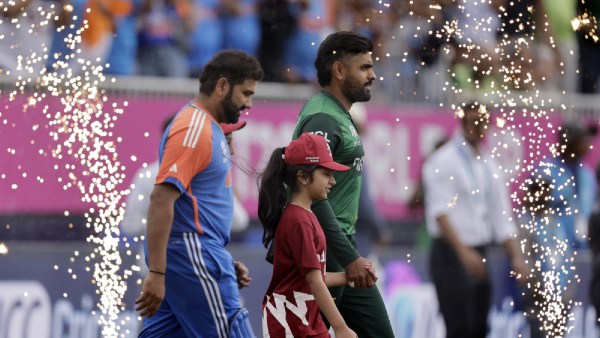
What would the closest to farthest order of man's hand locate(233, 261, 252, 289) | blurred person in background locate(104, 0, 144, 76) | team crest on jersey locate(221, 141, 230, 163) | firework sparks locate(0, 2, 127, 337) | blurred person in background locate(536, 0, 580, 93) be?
team crest on jersey locate(221, 141, 230, 163)
man's hand locate(233, 261, 252, 289)
firework sparks locate(0, 2, 127, 337)
blurred person in background locate(104, 0, 144, 76)
blurred person in background locate(536, 0, 580, 93)

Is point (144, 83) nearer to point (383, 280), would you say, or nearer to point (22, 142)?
point (22, 142)

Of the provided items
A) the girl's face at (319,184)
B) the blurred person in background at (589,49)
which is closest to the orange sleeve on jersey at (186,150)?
the girl's face at (319,184)

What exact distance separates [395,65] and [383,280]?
1271 mm

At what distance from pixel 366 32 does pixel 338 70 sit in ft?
9.95

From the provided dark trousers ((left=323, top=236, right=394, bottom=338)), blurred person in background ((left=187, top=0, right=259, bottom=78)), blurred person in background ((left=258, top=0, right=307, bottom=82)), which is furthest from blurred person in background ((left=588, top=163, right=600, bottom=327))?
dark trousers ((left=323, top=236, right=394, bottom=338))

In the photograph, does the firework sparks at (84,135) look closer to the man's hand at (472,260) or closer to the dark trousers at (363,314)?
the man's hand at (472,260)

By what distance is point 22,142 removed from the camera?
7.21m

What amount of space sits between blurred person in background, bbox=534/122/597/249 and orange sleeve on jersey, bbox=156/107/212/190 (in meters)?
3.75

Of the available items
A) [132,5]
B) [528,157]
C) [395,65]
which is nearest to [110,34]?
[132,5]

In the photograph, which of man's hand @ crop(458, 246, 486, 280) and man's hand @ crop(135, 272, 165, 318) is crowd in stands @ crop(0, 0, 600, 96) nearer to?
man's hand @ crop(458, 246, 486, 280)

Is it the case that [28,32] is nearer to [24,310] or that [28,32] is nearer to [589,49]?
[24,310]

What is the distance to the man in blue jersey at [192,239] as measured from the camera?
504 cm

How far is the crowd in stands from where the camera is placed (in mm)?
8062

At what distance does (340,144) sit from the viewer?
5402 millimetres
